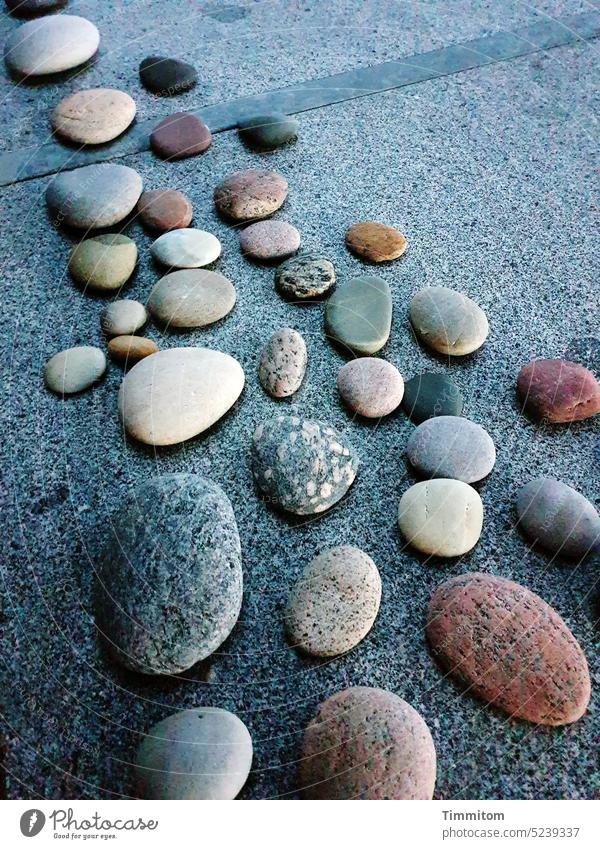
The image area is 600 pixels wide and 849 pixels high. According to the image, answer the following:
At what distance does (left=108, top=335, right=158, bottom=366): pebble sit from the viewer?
1.30m

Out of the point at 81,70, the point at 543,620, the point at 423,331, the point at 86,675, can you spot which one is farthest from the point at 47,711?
the point at 81,70

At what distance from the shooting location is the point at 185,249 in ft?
4.85

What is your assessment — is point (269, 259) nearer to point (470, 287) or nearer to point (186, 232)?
point (186, 232)

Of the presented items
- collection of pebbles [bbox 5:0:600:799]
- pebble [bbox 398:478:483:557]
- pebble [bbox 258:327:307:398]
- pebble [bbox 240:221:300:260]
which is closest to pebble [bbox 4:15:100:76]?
collection of pebbles [bbox 5:0:600:799]

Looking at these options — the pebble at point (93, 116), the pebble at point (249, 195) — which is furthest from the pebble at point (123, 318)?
the pebble at point (93, 116)

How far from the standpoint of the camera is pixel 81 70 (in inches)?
77.3

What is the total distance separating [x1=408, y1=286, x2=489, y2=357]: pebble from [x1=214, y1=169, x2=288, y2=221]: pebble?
440mm

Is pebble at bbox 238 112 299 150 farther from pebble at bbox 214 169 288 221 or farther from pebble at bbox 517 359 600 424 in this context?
pebble at bbox 517 359 600 424

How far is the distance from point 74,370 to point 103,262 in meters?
0.28

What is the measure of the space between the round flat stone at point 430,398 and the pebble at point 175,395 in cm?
32

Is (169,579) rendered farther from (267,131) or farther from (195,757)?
(267,131)

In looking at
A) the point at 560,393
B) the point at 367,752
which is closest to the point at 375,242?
the point at 560,393

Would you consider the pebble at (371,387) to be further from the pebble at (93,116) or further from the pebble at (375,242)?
the pebble at (93,116)
